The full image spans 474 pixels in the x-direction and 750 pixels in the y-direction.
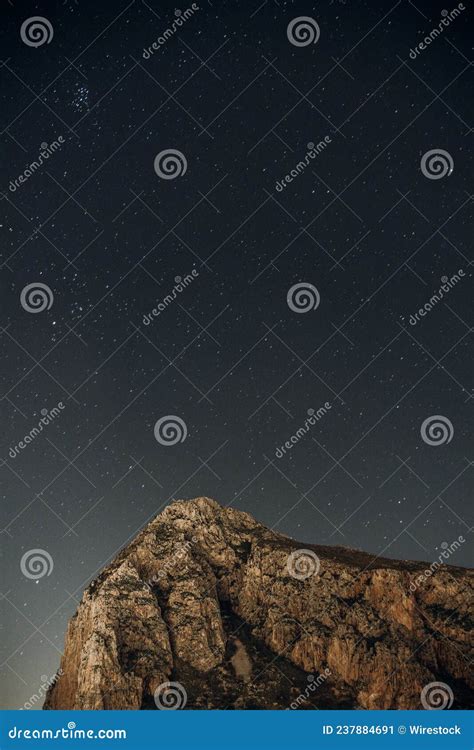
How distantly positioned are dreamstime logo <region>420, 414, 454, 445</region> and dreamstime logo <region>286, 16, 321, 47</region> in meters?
14.9

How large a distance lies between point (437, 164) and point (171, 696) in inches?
1188

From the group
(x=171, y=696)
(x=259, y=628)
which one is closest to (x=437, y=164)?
(x=259, y=628)

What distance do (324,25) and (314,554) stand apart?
29.8 metres

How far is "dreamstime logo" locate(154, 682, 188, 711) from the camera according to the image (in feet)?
103

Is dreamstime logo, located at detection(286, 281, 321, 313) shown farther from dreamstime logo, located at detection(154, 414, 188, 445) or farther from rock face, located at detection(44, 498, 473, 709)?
rock face, located at detection(44, 498, 473, 709)

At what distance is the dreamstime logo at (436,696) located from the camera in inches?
949

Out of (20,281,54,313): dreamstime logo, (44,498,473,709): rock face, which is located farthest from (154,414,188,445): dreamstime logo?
(44,498,473,709): rock face

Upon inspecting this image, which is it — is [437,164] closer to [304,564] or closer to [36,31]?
[36,31]
